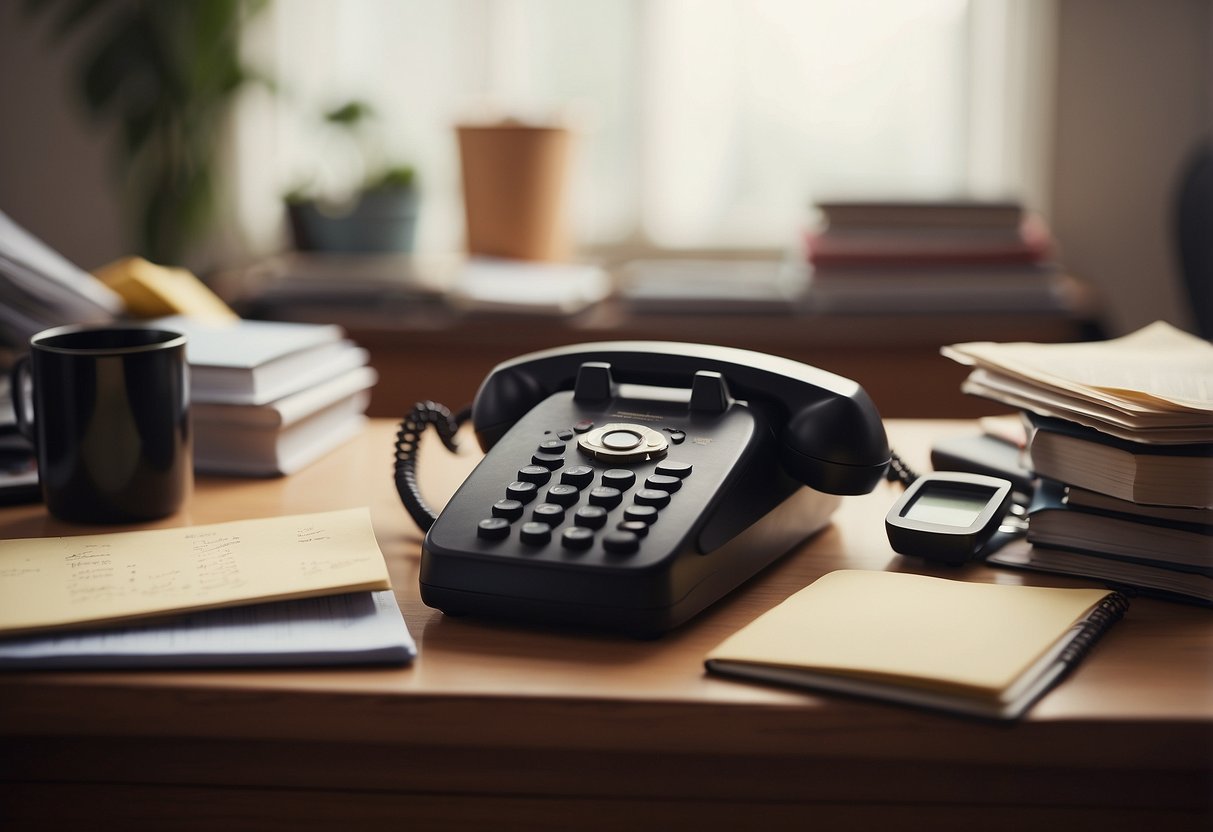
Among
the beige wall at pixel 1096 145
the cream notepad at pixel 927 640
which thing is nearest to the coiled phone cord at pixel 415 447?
the cream notepad at pixel 927 640

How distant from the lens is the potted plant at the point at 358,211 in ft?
7.00

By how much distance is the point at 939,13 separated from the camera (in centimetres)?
240

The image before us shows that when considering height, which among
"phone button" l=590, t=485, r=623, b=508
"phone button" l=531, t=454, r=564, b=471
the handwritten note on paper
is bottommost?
the handwritten note on paper

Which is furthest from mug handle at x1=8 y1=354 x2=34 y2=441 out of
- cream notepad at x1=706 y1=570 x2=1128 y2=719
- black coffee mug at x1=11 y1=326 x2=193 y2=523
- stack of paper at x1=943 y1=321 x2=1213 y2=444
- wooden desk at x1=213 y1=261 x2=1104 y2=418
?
wooden desk at x1=213 y1=261 x2=1104 y2=418

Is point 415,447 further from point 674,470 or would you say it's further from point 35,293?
point 35,293

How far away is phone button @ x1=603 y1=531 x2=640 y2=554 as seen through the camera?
0.60 metres

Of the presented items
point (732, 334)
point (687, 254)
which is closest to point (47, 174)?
point (687, 254)

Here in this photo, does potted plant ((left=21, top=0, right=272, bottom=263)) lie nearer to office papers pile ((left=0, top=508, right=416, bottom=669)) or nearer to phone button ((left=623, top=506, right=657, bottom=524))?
office papers pile ((left=0, top=508, right=416, bottom=669))

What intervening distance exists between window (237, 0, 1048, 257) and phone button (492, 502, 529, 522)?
1897 mm

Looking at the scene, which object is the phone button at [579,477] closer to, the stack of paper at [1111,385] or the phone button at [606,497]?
the phone button at [606,497]

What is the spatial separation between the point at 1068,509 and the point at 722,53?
1933 millimetres

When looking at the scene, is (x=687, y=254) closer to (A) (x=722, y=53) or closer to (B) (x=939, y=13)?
(A) (x=722, y=53)

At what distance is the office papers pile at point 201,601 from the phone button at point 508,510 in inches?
2.8

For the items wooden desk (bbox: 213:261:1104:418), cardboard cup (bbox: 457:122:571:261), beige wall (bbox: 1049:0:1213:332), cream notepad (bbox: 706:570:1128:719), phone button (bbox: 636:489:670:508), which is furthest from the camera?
Result: beige wall (bbox: 1049:0:1213:332)
